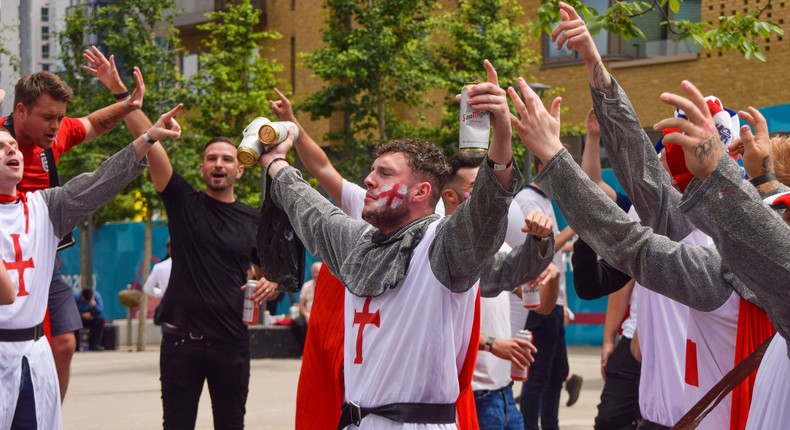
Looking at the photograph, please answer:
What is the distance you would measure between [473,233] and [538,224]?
0.96 m

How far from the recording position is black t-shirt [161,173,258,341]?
277 inches

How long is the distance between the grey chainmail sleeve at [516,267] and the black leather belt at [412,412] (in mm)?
826

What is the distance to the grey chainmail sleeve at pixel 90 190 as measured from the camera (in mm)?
5762

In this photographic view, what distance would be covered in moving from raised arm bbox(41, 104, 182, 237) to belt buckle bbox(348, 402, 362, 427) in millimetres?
2113

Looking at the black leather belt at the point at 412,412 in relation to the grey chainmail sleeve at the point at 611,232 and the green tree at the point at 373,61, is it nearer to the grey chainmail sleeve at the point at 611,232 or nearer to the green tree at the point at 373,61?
the grey chainmail sleeve at the point at 611,232

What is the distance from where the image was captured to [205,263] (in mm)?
7152

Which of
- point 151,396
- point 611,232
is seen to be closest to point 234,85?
point 151,396

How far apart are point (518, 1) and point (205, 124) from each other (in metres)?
8.23

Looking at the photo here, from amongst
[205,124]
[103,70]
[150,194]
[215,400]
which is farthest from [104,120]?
[205,124]

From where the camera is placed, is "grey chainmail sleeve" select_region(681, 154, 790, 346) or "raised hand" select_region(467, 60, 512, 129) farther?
"raised hand" select_region(467, 60, 512, 129)

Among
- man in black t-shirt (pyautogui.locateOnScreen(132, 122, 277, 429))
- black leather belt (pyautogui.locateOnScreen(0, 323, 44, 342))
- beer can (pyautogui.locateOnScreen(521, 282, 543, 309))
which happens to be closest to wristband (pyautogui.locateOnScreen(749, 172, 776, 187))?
beer can (pyautogui.locateOnScreen(521, 282, 543, 309))

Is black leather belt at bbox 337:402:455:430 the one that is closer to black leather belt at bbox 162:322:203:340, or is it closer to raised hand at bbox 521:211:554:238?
raised hand at bbox 521:211:554:238

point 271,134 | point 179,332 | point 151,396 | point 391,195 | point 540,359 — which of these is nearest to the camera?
point 391,195

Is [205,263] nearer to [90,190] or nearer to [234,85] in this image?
[90,190]
